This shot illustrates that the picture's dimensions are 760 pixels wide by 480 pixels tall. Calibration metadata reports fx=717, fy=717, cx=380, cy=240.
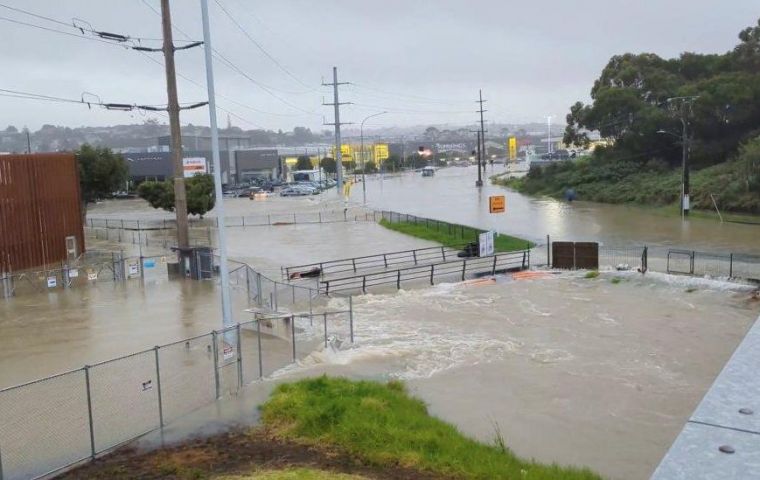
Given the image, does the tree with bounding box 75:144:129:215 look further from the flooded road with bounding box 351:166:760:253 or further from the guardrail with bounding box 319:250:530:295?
the guardrail with bounding box 319:250:530:295

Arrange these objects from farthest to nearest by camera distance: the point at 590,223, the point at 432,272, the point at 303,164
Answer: the point at 303,164 → the point at 590,223 → the point at 432,272

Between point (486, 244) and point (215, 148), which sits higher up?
point (215, 148)

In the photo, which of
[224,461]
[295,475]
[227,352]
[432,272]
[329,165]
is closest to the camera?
[295,475]

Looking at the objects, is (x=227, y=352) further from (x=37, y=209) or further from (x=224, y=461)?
(x=37, y=209)

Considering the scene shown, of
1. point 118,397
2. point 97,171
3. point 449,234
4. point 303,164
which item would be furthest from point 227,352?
point 303,164

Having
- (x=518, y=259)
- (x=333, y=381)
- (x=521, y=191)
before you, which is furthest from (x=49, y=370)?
(x=521, y=191)

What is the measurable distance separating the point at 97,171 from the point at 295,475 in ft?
182

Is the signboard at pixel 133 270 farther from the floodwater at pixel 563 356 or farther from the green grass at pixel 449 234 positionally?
the green grass at pixel 449 234

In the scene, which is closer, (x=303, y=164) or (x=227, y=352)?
(x=227, y=352)

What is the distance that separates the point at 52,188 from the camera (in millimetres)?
34844

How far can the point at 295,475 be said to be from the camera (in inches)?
335

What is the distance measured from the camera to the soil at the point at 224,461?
9.14 metres

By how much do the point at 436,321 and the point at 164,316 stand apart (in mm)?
8131

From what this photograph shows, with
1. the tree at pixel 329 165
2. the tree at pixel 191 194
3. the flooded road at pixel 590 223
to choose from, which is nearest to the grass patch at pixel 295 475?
the flooded road at pixel 590 223
